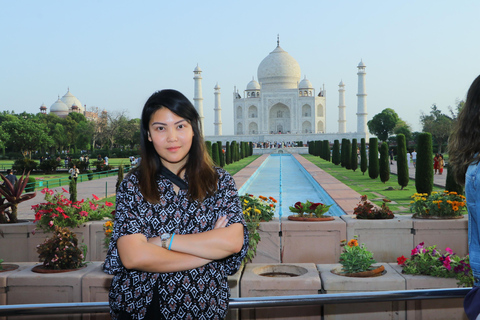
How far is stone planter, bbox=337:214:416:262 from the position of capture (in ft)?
12.7

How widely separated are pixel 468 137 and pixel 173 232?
75 cm

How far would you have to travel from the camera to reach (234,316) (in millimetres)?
2328

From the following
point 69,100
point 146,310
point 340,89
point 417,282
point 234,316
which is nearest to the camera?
point 146,310

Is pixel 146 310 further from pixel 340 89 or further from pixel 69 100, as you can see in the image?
pixel 69 100

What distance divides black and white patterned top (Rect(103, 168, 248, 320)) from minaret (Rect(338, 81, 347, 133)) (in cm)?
4424

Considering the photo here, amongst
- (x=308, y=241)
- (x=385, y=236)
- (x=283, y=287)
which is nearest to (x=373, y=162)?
(x=385, y=236)

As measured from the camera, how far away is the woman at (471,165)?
1.10 meters

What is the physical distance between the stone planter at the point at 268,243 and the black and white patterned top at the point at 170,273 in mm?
2503

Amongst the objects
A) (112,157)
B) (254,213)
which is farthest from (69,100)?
(254,213)

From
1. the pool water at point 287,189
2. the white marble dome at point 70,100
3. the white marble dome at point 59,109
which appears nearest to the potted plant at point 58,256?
the pool water at point 287,189

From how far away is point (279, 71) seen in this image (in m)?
48.4

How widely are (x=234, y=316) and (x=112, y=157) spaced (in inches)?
1167

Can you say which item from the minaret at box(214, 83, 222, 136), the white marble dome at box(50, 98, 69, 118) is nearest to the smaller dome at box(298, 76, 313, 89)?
the minaret at box(214, 83, 222, 136)

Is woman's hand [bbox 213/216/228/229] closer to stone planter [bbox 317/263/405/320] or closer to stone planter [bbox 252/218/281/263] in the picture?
stone planter [bbox 317/263/405/320]
